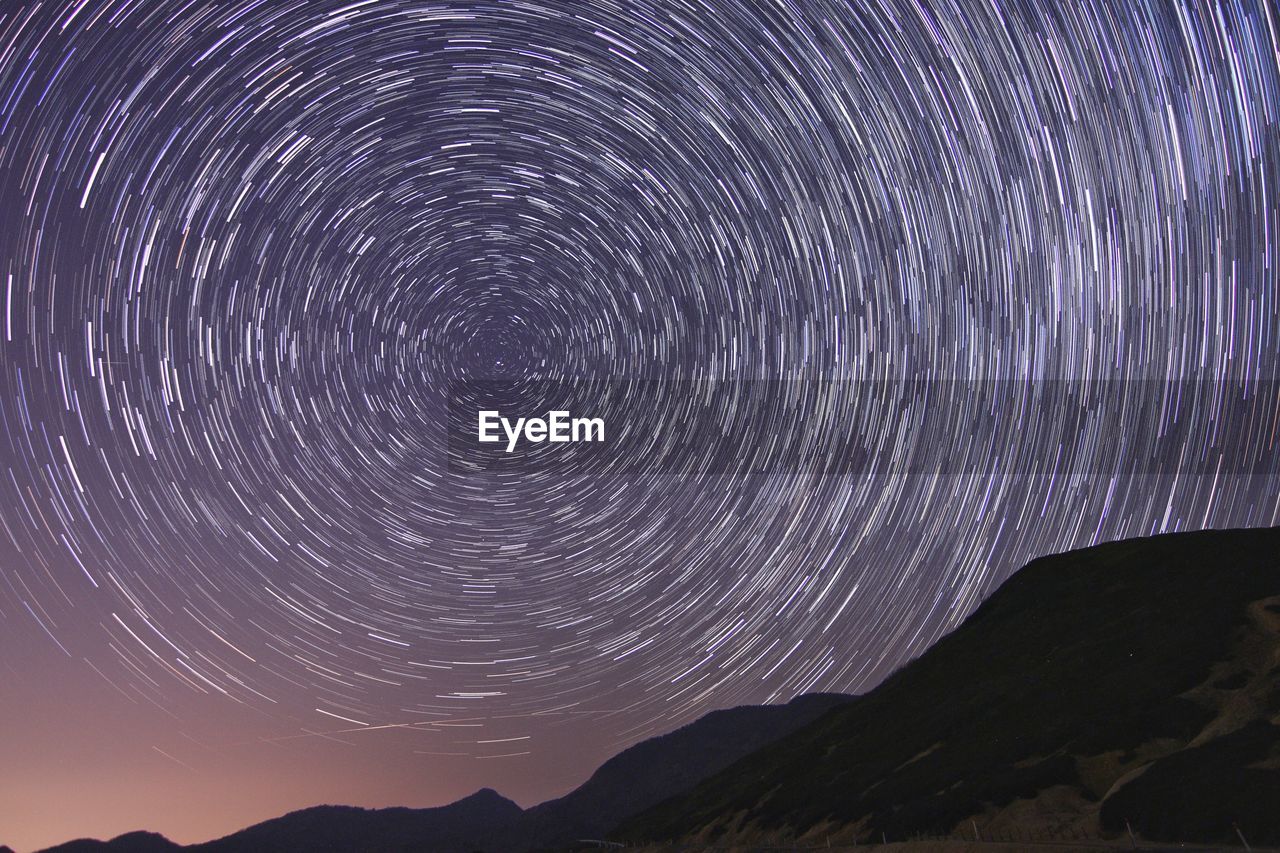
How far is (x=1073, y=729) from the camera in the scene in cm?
4112

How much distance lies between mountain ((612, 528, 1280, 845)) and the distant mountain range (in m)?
0.13

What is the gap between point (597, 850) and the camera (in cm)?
6912

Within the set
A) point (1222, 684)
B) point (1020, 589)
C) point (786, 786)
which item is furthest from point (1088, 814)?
point (1020, 589)

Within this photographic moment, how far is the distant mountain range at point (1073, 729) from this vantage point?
3022 cm

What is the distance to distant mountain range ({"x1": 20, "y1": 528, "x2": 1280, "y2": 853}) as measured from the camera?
3022 cm

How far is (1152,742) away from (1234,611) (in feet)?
62.5

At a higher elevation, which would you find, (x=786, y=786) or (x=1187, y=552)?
(x=1187, y=552)

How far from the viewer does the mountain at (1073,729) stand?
30.2m

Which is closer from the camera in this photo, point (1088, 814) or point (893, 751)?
point (1088, 814)

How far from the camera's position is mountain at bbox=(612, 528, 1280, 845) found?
30.2 m

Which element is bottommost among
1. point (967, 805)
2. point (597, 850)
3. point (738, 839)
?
point (597, 850)

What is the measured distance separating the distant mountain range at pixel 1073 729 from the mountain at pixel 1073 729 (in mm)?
130

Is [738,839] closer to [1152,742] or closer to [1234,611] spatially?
[1152,742]

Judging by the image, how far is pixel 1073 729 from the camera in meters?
41.1
